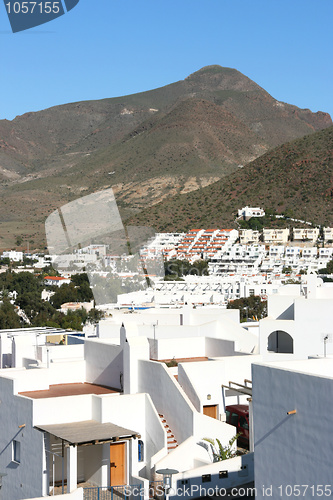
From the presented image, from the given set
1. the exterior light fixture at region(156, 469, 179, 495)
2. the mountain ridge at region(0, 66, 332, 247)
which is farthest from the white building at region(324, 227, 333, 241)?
the exterior light fixture at region(156, 469, 179, 495)

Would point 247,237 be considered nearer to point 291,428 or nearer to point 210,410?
point 210,410

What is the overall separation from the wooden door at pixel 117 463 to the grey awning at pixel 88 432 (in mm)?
244

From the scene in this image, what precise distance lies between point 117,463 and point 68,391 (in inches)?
89.8

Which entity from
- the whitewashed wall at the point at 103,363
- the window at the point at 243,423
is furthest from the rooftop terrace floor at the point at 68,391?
the window at the point at 243,423

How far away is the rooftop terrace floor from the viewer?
1219cm

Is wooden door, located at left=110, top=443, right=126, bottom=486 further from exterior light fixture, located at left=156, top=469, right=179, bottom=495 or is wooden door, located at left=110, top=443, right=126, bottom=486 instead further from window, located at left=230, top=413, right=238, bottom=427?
window, located at left=230, top=413, right=238, bottom=427

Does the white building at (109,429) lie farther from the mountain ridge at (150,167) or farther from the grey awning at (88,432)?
the mountain ridge at (150,167)

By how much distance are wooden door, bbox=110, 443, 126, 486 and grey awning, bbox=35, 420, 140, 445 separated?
0.24 meters

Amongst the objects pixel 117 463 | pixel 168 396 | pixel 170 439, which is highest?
pixel 168 396

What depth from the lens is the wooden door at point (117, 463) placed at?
10633mm

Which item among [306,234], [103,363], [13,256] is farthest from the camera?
[13,256]

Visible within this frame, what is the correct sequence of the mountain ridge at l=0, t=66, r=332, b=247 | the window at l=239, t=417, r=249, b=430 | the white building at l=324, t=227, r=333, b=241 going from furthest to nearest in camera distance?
the mountain ridge at l=0, t=66, r=332, b=247, the white building at l=324, t=227, r=333, b=241, the window at l=239, t=417, r=249, b=430

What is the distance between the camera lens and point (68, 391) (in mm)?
12633

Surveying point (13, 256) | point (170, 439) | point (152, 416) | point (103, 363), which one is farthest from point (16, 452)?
point (13, 256)
